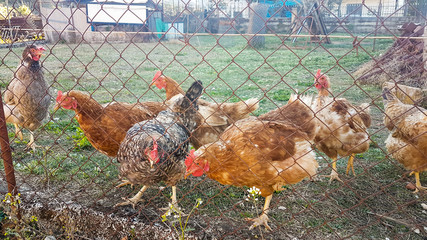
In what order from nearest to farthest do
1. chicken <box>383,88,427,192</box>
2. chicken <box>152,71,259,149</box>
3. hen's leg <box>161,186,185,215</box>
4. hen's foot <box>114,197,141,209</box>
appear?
1. hen's leg <box>161,186,185,215</box>
2. hen's foot <box>114,197,141,209</box>
3. chicken <box>383,88,427,192</box>
4. chicken <box>152,71,259,149</box>

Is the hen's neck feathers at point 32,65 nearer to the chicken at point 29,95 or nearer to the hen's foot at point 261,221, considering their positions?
the chicken at point 29,95

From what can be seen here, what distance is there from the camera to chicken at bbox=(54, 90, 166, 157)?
2.81 meters

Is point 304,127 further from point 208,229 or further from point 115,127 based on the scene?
point 115,127

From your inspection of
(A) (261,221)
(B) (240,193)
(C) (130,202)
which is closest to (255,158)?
(A) (261,221)

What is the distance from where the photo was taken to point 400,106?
314cm

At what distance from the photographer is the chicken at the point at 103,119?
281 centimetres

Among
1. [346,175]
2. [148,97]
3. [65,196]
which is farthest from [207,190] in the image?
[148,97]

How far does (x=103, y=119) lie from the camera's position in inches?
112

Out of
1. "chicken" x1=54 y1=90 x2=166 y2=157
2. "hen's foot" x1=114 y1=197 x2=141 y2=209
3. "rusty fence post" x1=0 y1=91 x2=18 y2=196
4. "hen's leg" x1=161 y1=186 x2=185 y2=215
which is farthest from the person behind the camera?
"chicken" x1=54 y1=90 x2=166 y2=157

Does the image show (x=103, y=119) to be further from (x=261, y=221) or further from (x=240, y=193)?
(x=261, y=221)

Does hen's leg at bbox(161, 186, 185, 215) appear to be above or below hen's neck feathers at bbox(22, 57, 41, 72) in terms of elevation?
below

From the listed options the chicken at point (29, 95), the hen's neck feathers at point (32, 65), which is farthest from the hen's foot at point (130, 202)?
the hen's neck feathers at point (32, 65)

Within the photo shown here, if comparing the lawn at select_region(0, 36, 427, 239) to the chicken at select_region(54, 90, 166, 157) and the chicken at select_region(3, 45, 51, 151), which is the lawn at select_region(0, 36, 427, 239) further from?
the chicken at select_region(3, 45, 51, 151)

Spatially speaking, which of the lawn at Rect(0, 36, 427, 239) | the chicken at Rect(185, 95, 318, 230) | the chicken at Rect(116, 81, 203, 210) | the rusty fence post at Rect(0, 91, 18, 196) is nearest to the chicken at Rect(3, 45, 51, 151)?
the lawn at Rect(0, 36, 427, 239)
